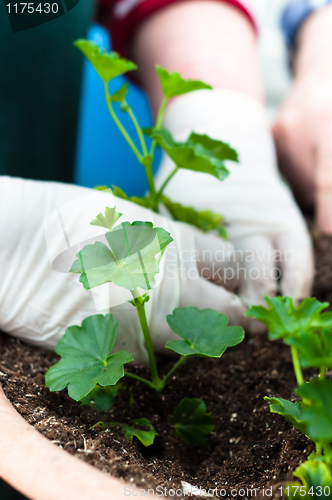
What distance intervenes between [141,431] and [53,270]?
24 cm

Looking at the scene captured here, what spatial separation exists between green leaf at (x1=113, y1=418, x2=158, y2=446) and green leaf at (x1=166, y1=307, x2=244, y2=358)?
12 cm

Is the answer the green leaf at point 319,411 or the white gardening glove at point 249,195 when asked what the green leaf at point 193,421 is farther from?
the white gardening glove at point 249,195

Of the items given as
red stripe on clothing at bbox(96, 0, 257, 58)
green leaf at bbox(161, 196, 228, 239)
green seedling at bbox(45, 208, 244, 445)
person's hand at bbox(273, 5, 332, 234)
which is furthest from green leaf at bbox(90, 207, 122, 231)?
red stripe on clothing at bbox(96, 0, 257, 58)

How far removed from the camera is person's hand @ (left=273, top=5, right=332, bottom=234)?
105cm

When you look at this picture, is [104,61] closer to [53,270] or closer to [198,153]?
[198,153]

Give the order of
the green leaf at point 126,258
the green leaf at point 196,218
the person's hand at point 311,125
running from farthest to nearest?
the person's hand at point 311,125 < the green leaf at point 196,218 < the green leaf at point 126,258

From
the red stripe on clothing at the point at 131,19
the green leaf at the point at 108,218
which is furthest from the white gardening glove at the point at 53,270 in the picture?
the red stripe on clothing at the point at 131,19

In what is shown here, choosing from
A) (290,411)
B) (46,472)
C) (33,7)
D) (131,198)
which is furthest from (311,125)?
(46,472)

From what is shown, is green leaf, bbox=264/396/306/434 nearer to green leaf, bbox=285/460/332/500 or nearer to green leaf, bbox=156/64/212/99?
green leaf, bbox=285/460/332/500

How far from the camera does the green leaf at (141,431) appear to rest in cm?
44

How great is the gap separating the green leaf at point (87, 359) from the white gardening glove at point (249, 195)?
0.40m

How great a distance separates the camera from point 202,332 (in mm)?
447

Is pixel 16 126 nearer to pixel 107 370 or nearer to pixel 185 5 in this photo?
pixel 107 370

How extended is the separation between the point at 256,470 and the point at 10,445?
0.28 m
